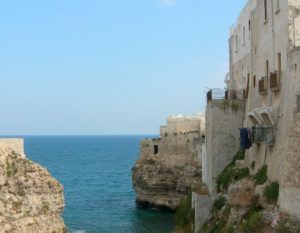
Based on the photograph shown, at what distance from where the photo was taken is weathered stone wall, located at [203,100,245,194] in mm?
27750

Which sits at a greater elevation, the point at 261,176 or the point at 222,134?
the point at 222,134

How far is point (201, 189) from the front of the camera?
29.1 metres

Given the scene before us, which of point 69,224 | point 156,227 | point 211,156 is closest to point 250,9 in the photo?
point 211,156

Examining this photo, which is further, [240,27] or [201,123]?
[201,123]

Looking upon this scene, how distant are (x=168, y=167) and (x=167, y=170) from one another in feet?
0.97

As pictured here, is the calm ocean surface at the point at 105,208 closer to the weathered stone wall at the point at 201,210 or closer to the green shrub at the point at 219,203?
the weathered stone wall at the point at 201,210

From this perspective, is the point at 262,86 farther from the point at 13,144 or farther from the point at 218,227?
the point at 13,144

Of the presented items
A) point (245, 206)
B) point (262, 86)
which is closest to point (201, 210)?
point (245, 206)

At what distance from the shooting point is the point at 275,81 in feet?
71.5

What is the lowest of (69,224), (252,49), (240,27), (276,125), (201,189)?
(69,224)

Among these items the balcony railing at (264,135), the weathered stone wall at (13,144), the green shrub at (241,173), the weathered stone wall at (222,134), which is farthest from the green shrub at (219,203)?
the weathered stone wall at (13,144)

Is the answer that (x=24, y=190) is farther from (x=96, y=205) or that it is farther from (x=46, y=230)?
(x=96, y=205)

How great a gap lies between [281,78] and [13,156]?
50.2 feet

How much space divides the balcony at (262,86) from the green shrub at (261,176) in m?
3.29
